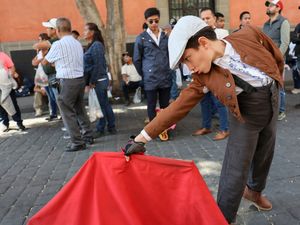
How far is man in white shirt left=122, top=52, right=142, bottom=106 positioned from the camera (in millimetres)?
9594

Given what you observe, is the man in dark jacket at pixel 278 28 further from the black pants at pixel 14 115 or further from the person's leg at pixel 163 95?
the black pants at pixel 14 115

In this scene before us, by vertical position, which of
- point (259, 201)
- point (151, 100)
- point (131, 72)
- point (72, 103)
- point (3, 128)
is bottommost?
point (3, 128)

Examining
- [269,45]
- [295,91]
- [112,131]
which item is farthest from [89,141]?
[295,91]

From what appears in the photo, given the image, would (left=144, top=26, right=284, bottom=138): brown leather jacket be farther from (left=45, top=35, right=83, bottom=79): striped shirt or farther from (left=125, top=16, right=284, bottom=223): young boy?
(left=45, top=35, right=83, bottom=79): striped shirt

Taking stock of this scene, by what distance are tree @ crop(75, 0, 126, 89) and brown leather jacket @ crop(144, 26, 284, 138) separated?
700cm

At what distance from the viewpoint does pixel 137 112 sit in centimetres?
849

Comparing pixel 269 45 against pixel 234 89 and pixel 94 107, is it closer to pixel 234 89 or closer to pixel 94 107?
pixel 234 89

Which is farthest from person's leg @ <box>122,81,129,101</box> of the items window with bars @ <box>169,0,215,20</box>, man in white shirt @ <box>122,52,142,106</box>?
window with bars @ <box>169,0,215,20</box>

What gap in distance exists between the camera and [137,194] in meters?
2.63

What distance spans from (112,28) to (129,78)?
1316 mm

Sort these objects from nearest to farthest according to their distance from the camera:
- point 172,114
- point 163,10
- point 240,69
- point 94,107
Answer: point 240,69
point 172,114
point 94,107
point 163,10

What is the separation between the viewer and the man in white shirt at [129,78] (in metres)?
9.59

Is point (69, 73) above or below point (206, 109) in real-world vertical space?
above

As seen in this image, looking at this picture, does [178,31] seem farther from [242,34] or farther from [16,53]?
[16,53]
